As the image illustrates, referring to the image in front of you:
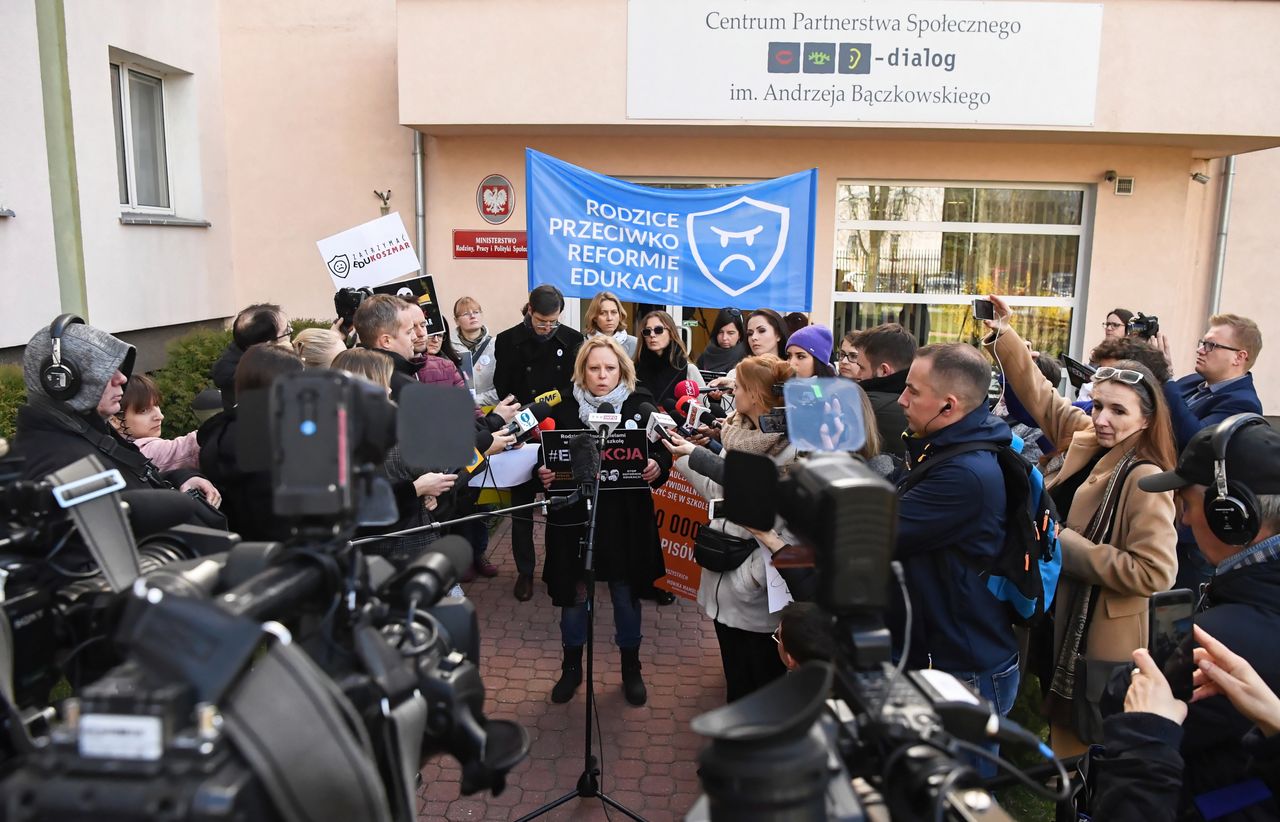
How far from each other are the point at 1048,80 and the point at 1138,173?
6.34ft

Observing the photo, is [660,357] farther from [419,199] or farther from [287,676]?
[287,676]

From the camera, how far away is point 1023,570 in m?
2.85

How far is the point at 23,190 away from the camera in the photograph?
6.86 m

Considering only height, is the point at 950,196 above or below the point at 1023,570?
above

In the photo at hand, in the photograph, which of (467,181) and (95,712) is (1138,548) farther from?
(467,181)

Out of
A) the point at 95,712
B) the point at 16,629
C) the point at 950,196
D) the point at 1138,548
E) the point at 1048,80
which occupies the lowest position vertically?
the point at 1138,548

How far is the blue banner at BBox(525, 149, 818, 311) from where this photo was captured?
6.26 metres

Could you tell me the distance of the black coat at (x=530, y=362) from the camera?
6430 mm

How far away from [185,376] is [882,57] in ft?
23.9

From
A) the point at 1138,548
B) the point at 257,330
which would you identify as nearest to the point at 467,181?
the point at 257,330

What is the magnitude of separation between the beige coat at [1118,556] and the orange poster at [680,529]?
2022mm

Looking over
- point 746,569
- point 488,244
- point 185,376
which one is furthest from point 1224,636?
point 488,244

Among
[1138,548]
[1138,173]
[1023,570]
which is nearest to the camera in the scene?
[1023,570]

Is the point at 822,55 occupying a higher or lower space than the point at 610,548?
higher
